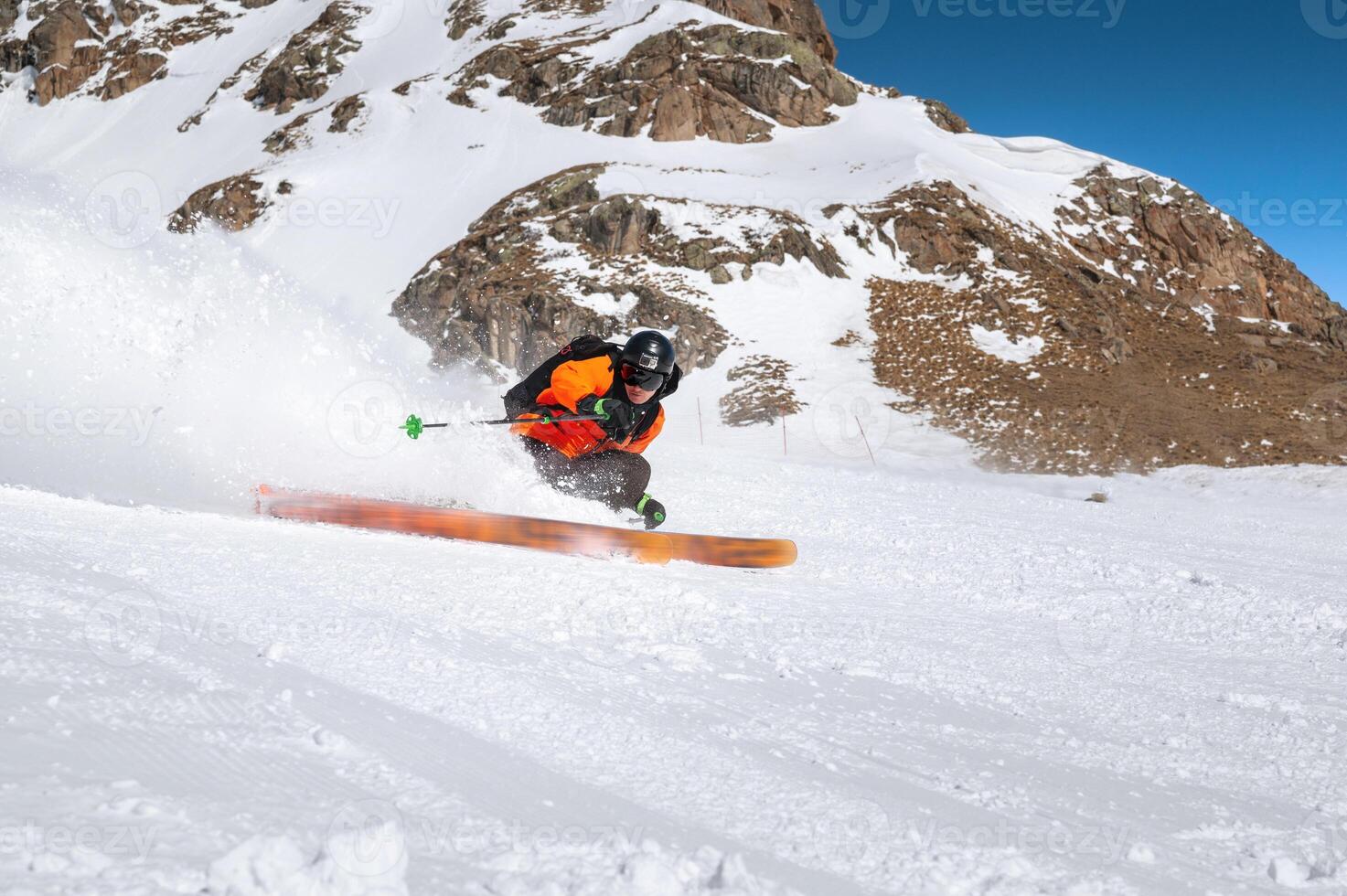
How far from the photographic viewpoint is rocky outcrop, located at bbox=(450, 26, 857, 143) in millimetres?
45031

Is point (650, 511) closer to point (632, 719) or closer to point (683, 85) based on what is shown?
point (632, 719)

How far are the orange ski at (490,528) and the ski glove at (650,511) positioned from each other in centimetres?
105

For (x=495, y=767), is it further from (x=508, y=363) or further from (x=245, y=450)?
(x=508, y=363)

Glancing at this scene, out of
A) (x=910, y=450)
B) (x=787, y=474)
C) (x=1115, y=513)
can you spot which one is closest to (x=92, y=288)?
(x=787, y=474)

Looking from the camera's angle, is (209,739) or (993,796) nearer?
(209,739)

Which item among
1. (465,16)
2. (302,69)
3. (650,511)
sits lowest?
(650,511)

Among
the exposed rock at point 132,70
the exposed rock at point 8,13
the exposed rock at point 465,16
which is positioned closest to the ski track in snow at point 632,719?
the exposed rock at point 465,16

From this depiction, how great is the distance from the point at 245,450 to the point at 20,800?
558 centimetres

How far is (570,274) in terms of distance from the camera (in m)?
29.4

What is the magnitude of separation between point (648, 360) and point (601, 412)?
533 millimetres

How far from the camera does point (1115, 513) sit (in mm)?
10594

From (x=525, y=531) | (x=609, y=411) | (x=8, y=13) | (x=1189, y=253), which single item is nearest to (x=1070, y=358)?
(x=1189, y=253)

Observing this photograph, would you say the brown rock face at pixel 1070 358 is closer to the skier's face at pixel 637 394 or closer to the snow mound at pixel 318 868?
the skier's face at pixel 637 394

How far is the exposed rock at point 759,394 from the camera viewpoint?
22.2 metres
